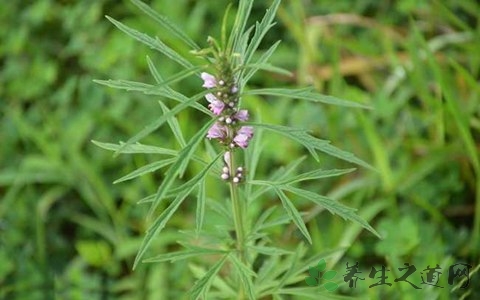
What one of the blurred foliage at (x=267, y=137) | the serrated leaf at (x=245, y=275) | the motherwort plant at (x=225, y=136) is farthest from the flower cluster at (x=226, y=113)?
the blurred foliage at (x=267, y=137)

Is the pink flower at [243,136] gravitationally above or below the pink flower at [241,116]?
below

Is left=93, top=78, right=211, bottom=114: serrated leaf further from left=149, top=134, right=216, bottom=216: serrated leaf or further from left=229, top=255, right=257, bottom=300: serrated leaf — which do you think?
left=229, top=255, right=257, bottom=300: serrated leaf

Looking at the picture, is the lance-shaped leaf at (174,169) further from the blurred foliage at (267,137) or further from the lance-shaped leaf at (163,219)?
the blurred foliage at (267,137)

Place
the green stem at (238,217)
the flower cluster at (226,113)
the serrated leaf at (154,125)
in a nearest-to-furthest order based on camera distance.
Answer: the serrated leaf at (154,125) < the flower cluster at (226,113) < the green stem at (238,217)

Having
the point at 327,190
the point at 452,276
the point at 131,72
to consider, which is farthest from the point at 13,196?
the point at 452,276

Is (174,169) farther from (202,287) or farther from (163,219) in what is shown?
(202,287)

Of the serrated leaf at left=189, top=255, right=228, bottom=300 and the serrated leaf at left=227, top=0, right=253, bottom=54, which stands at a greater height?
the serrated leaf at left=227, top=0, right=253, bottom=54

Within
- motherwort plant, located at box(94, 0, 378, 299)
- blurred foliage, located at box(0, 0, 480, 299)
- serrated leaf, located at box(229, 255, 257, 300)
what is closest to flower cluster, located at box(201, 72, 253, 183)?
motherwort plant, located at box(94, 0, 378, 299)
